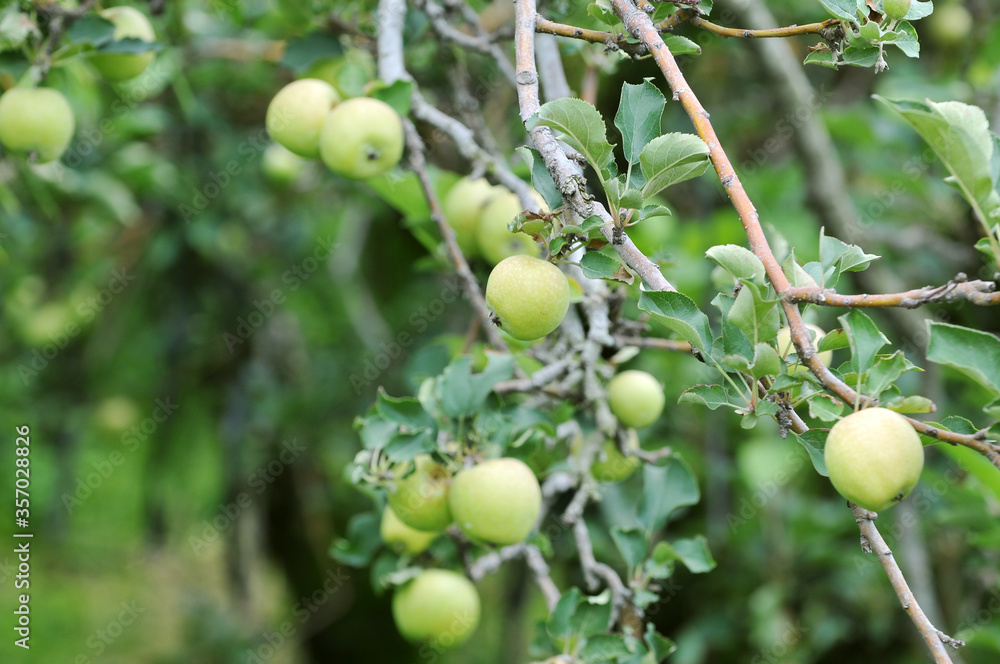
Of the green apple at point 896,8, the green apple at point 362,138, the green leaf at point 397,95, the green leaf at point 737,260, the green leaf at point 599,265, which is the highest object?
the green apple at point 896,8

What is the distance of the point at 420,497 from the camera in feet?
3.38

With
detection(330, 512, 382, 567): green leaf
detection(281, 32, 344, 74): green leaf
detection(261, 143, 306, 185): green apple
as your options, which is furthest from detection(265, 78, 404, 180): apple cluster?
detection(261, 143, 306, 185): green apple

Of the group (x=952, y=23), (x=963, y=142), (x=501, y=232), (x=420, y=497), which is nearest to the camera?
(x=963, y=142)

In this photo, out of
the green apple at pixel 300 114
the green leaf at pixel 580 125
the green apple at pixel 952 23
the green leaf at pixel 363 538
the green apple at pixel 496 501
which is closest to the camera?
the green leaf at pixel 580 125

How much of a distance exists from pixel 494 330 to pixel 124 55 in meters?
0.77

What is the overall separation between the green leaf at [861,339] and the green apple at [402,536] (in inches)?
27.9

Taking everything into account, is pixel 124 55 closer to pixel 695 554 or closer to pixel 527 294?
pixel 527 294

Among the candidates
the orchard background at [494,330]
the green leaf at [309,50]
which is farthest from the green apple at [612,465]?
the green leaf at [309,50]

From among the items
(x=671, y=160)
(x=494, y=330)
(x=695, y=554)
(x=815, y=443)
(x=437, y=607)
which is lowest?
(x=437, y=607)

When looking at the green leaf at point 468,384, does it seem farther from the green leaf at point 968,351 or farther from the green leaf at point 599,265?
the green leaf at point 968,351

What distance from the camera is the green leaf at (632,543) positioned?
1063 millimetres

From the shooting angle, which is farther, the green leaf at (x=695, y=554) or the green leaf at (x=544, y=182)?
the green leaf at (x=695, y=554)

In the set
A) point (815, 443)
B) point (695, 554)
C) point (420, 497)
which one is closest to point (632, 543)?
point (695, 554)

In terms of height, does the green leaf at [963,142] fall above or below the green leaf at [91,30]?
above
